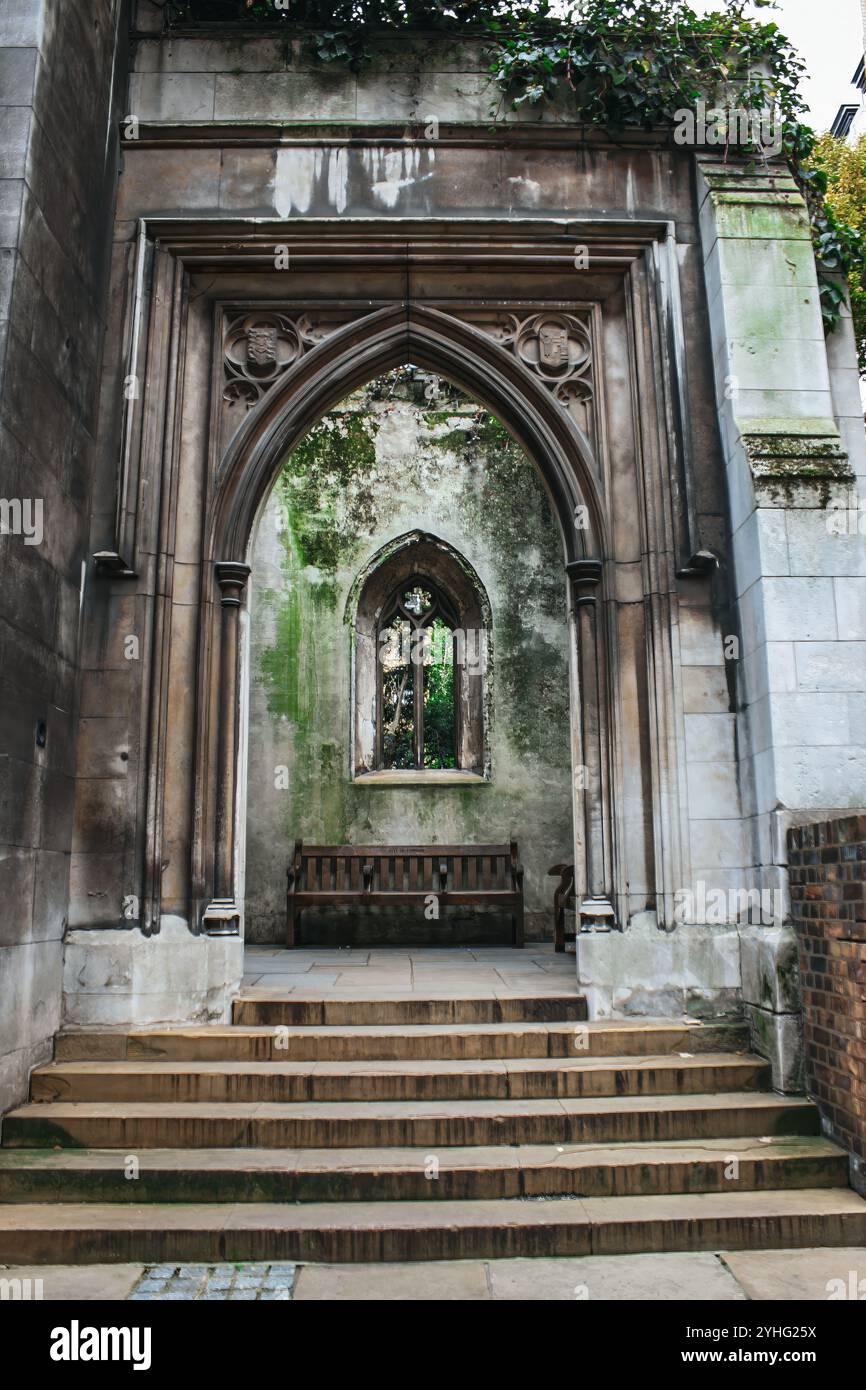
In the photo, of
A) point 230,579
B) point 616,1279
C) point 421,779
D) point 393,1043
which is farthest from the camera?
point 421,779

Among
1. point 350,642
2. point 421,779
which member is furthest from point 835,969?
point 350,642

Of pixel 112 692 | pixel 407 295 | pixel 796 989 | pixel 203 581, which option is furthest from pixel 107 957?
pixel 407 295

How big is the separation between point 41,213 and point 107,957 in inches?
A: 150

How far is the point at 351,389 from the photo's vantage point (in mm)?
6633

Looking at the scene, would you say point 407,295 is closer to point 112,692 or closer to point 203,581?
point 203,581

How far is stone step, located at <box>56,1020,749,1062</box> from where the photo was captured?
4.97 metres

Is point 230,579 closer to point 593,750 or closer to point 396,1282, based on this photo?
Result: point 593,750

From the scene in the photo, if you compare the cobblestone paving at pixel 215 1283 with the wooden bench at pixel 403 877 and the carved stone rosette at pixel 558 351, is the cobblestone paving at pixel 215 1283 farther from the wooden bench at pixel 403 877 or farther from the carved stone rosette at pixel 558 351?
the wooden bench at pixel 403 877

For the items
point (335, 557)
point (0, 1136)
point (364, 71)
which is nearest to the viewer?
point (0, 1136)

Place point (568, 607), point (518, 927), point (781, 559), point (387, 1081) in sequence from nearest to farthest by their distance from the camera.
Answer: point (387, 1081)
point (781, 559)
point (568, 607)
point (518, 927)

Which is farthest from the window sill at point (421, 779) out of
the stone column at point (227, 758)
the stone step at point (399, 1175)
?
the stone step at point (399, 1175)

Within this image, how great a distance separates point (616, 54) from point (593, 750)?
4315 millimetres

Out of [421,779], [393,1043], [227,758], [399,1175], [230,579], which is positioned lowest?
[399,1175]

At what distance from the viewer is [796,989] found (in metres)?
4.81
